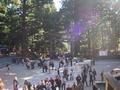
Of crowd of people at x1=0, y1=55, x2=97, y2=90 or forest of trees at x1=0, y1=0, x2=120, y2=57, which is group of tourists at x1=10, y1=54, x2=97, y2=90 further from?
forest of trees at x1=0, y1=0, x2=120, y2=57

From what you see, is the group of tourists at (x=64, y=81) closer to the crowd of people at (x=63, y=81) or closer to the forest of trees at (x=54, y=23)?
the crowd of people at (x=63, y=81)

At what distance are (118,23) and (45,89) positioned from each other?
48.8 metres

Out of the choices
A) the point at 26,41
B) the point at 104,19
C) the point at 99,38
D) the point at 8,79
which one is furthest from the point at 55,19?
the point at 8,79

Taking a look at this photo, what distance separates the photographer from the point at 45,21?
213 ft

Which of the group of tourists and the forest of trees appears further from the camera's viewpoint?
the forest of trees

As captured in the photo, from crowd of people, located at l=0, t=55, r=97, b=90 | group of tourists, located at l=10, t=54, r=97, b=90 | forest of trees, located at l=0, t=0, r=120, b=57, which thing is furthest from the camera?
forest of trees, located at l=0, t=0, r=120, b=57

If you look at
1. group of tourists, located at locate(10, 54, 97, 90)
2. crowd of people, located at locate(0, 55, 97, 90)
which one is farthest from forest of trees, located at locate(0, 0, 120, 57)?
group of tourists, located at locate(10, 54, 97, 90)

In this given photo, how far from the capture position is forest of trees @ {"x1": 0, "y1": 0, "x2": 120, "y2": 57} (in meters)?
63.9

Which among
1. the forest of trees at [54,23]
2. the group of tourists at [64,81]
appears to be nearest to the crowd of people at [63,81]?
the group of tourists at [64,81]

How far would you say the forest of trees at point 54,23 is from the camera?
210 feet

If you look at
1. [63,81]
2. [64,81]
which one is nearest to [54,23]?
[64,81]

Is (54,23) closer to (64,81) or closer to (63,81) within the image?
(64,81)

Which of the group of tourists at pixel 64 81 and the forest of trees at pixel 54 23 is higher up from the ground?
the forest of trees at pixel 54 23

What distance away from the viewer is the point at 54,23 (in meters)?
65.2
